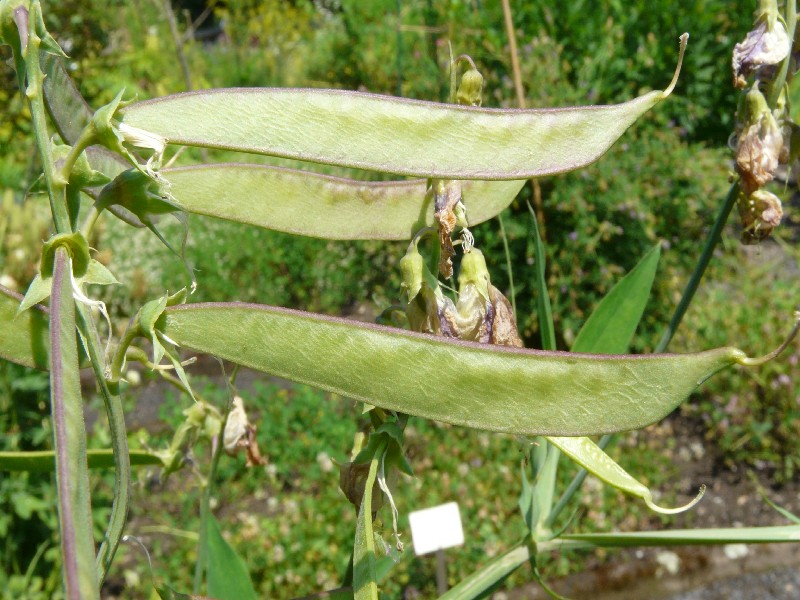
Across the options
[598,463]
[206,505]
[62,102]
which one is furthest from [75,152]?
[206,505]

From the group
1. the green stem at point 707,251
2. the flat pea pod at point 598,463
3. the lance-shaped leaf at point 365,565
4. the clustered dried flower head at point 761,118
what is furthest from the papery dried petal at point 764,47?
the lance-shaped leaf at point 365,565

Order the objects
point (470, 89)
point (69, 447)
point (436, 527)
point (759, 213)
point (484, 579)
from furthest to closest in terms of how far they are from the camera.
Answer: point (436, 527)
point (759, 213)
point (484, 579)
point (470, 89)
point (69, 447)

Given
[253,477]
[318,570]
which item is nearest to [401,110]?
[318,570]

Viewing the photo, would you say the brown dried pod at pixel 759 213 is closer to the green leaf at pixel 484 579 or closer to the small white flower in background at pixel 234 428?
the green leaf at pixel 484 579

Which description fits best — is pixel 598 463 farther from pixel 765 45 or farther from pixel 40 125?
pixel 765 45

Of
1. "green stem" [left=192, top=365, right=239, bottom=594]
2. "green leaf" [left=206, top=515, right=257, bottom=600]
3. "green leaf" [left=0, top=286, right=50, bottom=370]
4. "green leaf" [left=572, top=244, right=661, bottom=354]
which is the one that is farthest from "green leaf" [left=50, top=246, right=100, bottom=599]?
"green leaf" [left=572, top=244, right=661, bottom=354]
